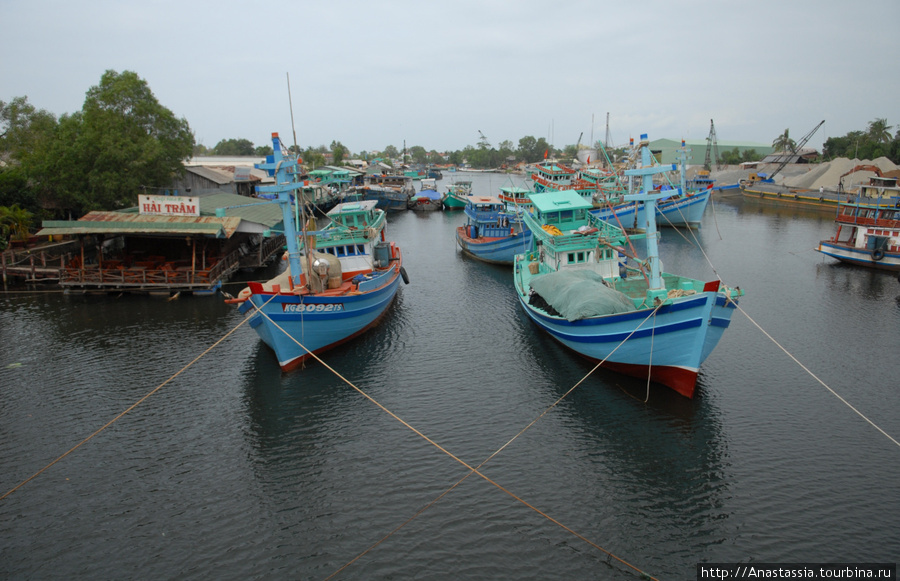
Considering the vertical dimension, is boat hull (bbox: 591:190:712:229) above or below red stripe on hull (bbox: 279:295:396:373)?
above

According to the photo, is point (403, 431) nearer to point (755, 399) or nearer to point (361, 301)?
point (361, 301)

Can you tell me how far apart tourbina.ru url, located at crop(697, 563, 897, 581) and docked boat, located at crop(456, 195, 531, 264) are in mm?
29977

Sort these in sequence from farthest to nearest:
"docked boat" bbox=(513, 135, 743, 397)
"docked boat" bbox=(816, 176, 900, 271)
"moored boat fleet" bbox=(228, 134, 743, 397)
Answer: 1. "docked boat" bbox=(816, 176, 900, 271)
2. "moored boat fleet" bbox=(228, 134, 743, 397)
3. "docked boat" bbox=(513, 135, 743, 397)

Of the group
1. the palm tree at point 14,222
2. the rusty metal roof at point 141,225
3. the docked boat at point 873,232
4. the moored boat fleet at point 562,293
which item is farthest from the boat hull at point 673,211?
the palm tree at point 14,222

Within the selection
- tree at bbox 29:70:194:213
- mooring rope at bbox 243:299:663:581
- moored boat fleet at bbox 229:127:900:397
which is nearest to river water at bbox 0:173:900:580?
mooring rope at bbox 243:299:663:581

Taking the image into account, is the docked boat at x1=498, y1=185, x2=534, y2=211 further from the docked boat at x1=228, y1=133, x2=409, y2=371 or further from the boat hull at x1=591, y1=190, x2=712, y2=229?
the docked boat at x1=228, y1=133, x2=409, y2=371

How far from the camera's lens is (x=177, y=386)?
20.6 m

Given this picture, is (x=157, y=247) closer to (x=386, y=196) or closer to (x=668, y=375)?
(x=668, y=375)

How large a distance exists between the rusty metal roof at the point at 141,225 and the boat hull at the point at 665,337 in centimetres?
2388

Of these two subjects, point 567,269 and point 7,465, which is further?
point 567,269

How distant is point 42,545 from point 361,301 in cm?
1425

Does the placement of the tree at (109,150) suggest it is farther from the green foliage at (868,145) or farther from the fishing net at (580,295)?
the green foliage at (868,145)

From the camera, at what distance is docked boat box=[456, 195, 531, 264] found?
41.0 metres

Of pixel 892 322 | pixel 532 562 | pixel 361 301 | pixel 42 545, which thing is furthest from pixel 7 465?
pixel 892 322
